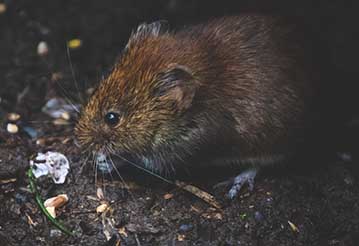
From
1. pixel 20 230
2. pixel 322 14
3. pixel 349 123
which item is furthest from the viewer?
pixel 322 14

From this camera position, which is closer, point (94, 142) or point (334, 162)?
point (94, 142)

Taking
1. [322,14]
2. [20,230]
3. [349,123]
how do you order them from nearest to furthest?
[20,230] → [349,123] → [322,14]

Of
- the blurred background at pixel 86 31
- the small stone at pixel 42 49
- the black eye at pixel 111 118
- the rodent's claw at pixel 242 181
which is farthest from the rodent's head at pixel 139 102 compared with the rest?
the small stone at pixel 42 49

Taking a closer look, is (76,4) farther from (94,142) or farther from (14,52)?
(94,142)

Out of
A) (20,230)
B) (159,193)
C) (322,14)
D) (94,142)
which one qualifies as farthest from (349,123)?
(20,230)

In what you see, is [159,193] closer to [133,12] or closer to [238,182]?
[238,182]

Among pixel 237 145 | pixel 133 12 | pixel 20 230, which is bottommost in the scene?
pixel 20 230

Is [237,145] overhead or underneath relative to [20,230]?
overhead
